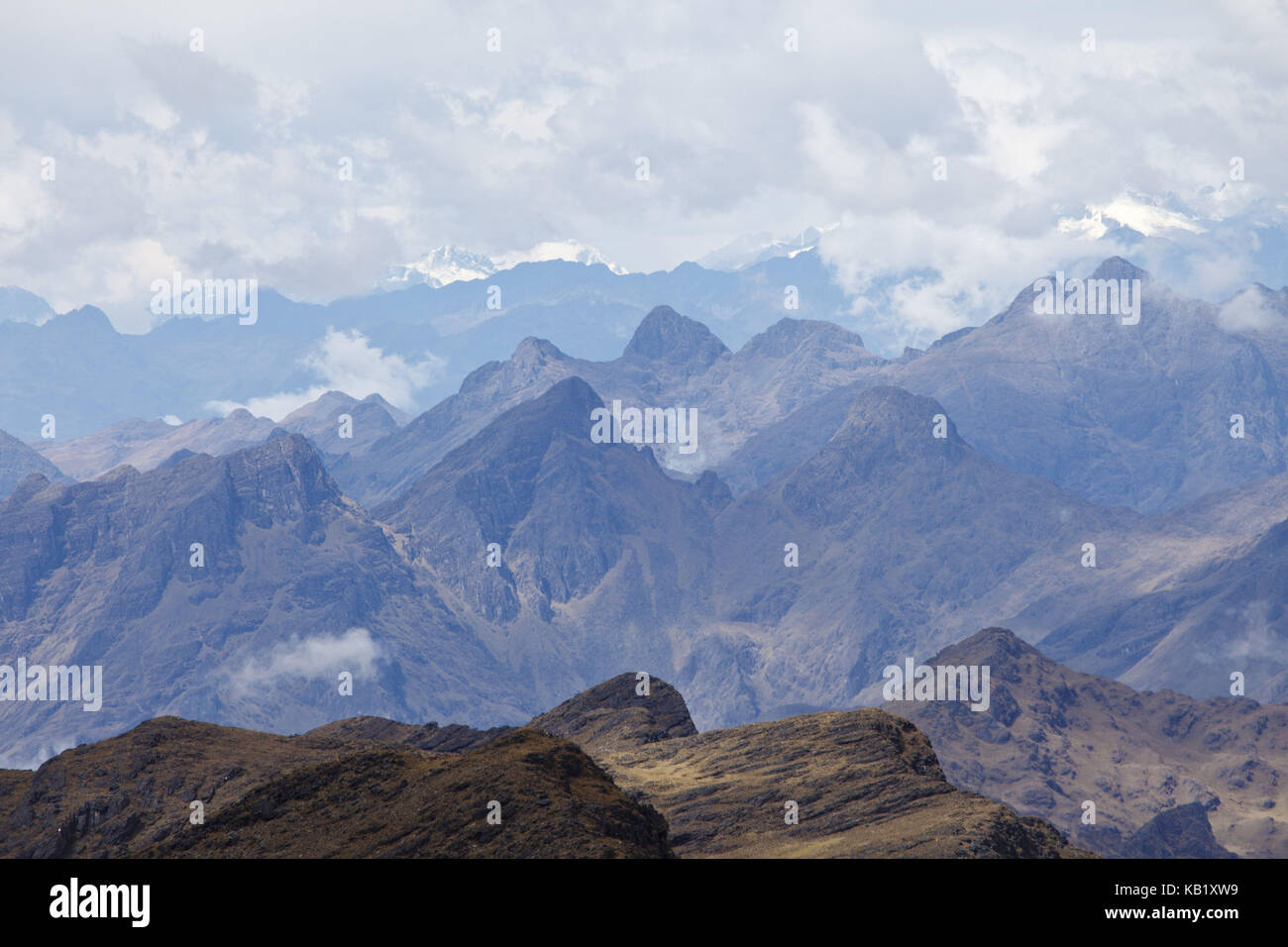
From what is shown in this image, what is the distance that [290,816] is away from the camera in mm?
136000

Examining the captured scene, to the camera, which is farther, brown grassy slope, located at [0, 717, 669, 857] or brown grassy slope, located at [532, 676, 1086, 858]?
brown grassy slope, located at [532, 676, 1086, 858]

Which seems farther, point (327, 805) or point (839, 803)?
point (839, 803)

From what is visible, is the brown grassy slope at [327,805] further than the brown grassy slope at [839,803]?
No

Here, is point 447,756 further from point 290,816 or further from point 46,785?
point 46,785

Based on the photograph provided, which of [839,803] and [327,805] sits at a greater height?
[327,805]
